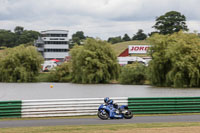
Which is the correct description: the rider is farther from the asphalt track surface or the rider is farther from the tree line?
the tree line

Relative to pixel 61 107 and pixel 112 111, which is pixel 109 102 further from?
pixel 61 107

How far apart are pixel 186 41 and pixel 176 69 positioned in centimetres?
563

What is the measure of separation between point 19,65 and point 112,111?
59.5 meters

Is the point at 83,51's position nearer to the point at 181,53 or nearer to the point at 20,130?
the point at 181,53

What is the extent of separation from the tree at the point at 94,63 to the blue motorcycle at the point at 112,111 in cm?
4746

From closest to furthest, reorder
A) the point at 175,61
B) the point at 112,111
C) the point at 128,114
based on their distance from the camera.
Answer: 1. the point at 112,111
2. the point at 128,114
3. the point at 175,61

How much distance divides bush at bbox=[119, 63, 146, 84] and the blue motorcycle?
47.9m

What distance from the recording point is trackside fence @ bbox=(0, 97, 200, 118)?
21531 mm

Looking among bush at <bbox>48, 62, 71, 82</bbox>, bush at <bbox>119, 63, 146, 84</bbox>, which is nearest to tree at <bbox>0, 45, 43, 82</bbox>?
bush at <bbox>48, 62, 71, 82</bbox>

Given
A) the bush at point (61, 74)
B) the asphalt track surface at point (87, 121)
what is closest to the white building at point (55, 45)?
the bush at point (61, 74)

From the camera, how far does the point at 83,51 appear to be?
71125mm

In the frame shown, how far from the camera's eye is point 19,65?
7794 cm

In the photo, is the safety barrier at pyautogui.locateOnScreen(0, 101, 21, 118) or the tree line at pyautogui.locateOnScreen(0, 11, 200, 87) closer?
the safety barrier at pyautogui.locateOnScreen(0, 101, 21, 118)

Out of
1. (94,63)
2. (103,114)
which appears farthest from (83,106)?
(94,63)
